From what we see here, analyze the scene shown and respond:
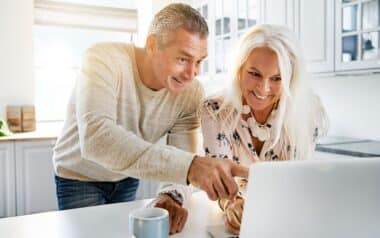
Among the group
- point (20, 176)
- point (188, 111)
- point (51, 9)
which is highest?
point (51, 9)

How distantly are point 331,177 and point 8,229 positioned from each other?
78 cm

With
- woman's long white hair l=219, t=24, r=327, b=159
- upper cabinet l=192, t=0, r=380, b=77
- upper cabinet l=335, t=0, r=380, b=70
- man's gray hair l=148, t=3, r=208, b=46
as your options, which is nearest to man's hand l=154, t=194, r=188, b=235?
woman's long white hair l=219, t=24, r=327, b=159

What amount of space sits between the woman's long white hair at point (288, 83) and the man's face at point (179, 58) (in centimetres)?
16

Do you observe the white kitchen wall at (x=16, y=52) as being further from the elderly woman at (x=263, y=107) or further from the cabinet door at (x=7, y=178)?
the elderly woman at (x=263, y=107)

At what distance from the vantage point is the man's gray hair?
1.12m

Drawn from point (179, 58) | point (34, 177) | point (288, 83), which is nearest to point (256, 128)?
point (288, 83)

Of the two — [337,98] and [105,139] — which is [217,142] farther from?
[337,98]

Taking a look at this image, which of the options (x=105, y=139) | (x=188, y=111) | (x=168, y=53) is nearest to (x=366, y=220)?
(x=105, y=139)

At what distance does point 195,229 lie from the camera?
94 cm

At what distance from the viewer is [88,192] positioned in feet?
4.86

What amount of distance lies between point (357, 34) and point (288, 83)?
106 cm

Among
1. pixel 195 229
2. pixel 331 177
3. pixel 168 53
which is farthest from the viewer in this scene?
pixel 168 53

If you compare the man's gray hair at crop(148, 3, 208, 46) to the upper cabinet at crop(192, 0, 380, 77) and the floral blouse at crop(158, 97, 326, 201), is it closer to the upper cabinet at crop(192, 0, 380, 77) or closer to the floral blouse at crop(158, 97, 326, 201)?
the floral blouse at crop(158, 97, 326, 201)

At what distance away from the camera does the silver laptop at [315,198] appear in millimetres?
504
